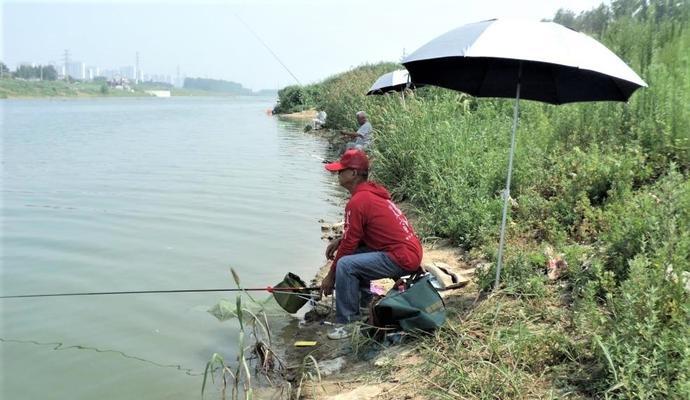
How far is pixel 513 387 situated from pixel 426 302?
1.03m

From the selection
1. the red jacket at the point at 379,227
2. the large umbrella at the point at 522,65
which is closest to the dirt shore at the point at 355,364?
the red jacket at the point at 379,227

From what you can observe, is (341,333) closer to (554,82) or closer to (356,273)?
(356,273)

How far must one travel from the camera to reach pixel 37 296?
19.8 feet

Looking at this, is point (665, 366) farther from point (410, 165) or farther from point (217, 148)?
point (217, 148)

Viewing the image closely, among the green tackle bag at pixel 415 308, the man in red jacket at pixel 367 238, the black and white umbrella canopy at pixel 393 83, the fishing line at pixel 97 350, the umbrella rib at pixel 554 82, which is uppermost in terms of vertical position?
the black and white umbrella canopy at pixel 393 83

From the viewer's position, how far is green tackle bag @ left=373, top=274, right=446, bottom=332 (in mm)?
3982

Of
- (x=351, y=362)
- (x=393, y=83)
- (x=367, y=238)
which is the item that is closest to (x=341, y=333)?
(x=351, y=362)

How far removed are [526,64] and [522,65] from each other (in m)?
0.03

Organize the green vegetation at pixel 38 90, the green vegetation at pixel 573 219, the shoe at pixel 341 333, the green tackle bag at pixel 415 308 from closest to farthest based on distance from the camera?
the green vegetation at pixel 573 219 → the green tackle bag at pixel 415 308 → the shoe at pixel 341 333 → the green vegetation at pixel 38 90

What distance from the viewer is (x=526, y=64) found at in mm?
4512

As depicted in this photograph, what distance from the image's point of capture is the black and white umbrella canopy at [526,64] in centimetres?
364

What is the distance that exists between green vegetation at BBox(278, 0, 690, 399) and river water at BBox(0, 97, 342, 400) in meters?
2.11

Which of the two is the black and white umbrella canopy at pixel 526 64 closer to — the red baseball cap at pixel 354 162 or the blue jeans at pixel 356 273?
the red baseball cap at pixel 354 162

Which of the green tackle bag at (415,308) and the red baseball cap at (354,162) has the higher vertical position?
the red baseball cap at (354,162)
